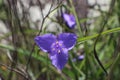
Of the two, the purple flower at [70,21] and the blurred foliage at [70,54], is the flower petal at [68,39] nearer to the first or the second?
the blurred foliage at [70,54]

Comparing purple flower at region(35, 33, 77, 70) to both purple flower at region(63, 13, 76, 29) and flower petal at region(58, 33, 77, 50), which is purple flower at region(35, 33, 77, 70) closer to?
flower petal at region(58, 33, 77, 50)

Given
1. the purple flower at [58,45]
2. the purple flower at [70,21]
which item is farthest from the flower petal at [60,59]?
the purple flower at [70,21]

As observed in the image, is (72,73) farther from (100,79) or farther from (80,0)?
(80,0)

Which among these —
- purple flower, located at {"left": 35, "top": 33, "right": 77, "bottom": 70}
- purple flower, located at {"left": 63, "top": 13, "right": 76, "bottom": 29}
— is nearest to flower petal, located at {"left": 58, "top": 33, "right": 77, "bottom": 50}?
purple flower, located at {"left": 35, "top": 33, "right": 77, "bottom": 70}

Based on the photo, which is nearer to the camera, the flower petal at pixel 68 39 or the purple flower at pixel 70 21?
the flower petal at pixel 68 39

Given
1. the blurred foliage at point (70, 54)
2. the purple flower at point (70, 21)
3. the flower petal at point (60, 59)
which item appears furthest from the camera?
the purple flower at point (70, 21)

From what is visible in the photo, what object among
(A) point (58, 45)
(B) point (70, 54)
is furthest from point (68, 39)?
(B) point (70, 54)

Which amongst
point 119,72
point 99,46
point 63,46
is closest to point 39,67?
point 99,46
